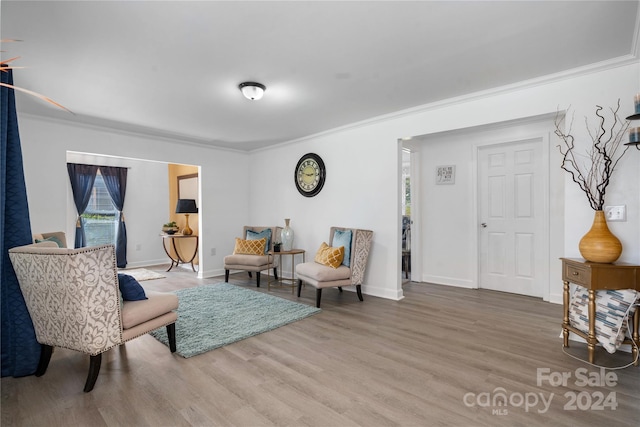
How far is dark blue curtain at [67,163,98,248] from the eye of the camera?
6203 millimetres

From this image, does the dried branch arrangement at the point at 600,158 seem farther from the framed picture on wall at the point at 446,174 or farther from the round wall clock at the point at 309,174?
the round wall clock at the point at 309,174

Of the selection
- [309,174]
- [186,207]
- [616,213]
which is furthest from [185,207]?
[616,213]

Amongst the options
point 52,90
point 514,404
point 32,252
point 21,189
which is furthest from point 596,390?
point 52,90

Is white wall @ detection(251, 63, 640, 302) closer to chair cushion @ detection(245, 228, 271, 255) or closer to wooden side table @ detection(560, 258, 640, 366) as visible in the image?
wooden side table @ detection(560, 258, 640, 366)

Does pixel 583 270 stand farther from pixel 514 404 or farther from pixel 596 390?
pixel 514 404

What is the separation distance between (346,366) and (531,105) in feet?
9.62

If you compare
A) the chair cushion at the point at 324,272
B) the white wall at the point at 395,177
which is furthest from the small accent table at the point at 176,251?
the chair cushion at the point at 324,272

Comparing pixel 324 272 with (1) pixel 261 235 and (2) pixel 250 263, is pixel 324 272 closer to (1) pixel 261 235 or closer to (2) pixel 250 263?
(2) pixel 250 263

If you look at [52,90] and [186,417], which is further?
[52,90]

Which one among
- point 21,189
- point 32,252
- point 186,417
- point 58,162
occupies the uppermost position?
point 58,162

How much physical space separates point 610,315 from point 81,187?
7.77m

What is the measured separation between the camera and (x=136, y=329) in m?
2.47

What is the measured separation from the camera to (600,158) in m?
2.83

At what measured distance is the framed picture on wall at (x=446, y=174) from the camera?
197 inches
